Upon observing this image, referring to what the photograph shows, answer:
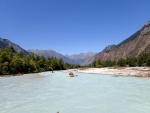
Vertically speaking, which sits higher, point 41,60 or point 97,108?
point 41,60

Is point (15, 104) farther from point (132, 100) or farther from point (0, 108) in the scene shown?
point (132, 100)

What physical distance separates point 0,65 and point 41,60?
7370 centimetres

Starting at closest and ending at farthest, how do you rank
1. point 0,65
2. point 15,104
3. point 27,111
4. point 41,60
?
1. point 27,111
2. point 15,104
3. point 0,65
4. point 41,60

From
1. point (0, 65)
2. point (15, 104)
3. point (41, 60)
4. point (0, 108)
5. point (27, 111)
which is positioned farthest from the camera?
point (41, 60)

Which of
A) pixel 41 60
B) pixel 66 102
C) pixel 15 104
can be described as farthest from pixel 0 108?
pixel 41 60

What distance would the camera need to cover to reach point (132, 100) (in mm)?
28156

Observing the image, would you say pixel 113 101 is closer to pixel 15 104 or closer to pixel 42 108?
pixel 42 108

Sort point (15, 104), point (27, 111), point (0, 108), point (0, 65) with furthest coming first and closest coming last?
point (0, 65), point (15, 104), point (0, 108), point (27, 111)

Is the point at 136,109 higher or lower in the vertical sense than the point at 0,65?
lower

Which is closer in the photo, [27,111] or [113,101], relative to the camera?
[27,111]

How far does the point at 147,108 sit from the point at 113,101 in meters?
5.35

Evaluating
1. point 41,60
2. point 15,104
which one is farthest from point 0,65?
point 15,104

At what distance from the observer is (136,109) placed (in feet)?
75.9

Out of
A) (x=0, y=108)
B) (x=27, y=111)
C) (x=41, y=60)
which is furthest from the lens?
(x=41, y=60)
